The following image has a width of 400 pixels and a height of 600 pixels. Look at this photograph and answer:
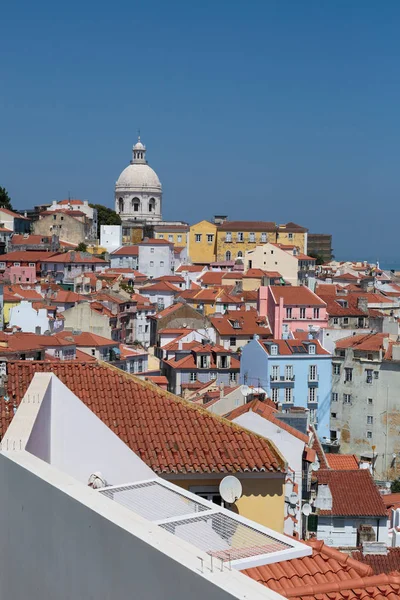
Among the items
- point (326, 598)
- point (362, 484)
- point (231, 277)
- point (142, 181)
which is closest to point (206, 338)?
point (231, 277)

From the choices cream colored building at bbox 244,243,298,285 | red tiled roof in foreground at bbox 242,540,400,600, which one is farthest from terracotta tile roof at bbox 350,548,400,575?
cream colored building at bbox 244,243,298,285

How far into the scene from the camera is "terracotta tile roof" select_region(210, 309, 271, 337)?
201 feet

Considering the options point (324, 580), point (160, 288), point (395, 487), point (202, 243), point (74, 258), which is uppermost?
point (202, 243)

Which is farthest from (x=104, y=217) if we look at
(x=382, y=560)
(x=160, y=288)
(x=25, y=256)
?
(x=382, y=560)

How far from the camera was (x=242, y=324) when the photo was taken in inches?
2457

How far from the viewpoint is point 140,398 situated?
9.06 meters

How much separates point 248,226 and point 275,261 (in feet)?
53.9

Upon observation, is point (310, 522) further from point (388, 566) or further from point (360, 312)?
point (360, 312)

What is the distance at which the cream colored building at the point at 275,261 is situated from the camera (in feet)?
284

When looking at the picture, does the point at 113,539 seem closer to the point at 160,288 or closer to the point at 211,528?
the point at 211,528

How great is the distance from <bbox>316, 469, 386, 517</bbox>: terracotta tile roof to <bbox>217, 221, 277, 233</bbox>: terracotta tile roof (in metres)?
79.0

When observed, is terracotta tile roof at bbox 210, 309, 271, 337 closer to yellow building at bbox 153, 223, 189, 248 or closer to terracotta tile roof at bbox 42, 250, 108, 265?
terracotta tile roof at bbox 42, 250, 108, 265

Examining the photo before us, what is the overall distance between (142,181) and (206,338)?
7152 centimetres

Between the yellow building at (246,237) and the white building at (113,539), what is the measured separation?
95.3 metres
